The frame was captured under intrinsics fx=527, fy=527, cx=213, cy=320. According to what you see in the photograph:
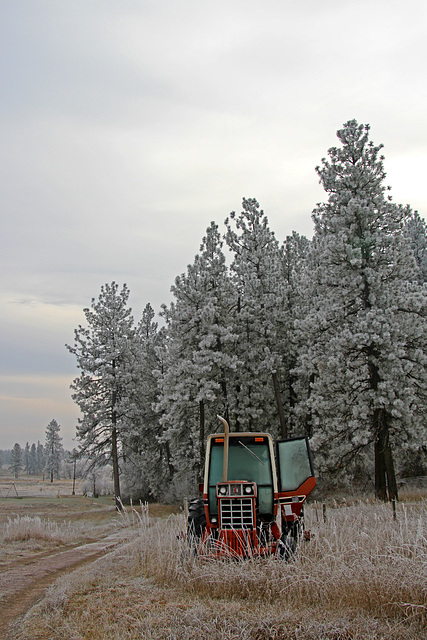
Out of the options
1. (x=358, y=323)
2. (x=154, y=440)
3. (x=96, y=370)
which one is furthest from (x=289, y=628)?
(x=154, y=440)

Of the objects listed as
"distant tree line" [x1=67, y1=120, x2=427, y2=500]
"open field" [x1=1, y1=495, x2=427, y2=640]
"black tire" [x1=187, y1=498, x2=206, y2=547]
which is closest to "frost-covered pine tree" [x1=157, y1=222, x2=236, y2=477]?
"distant tree line" [x1=67, y1=120, x2=427, y2=500]

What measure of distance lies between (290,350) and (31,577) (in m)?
21.8

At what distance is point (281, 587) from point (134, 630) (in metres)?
2.16

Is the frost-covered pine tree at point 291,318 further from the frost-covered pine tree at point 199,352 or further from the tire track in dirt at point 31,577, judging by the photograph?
the tire track in dirt at point 31,577

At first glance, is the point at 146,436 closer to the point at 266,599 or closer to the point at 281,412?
the point at 281,412

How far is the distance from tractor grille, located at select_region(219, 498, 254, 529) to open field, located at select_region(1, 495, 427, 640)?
0.95m

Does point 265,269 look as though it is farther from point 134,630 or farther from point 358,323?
point 134,630

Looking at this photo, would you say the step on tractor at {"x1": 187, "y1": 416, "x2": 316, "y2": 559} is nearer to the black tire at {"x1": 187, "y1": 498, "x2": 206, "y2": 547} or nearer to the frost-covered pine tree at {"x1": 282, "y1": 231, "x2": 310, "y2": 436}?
the black tire at {"x1": 187, "y1": 498, "x2": 206, "y2": 547}

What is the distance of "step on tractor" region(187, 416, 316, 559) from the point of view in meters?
9.62

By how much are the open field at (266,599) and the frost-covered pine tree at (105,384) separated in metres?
26.6

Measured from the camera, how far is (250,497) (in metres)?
9.84

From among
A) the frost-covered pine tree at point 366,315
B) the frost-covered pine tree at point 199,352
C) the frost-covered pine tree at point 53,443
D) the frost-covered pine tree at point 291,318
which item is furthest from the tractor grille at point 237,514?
the frost-covered pine tree at point 53,443

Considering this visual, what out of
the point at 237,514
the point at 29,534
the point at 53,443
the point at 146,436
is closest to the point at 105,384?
the point at 146,436

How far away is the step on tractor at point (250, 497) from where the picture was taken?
31.6ft
